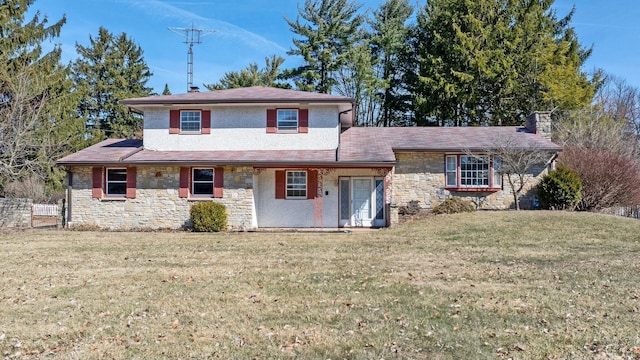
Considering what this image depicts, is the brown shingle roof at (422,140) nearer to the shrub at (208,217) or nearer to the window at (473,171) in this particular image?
the window at (473,171)

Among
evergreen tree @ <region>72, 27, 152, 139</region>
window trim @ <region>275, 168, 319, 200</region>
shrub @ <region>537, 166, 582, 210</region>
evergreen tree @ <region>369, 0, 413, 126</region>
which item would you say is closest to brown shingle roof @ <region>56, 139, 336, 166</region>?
window trim @ <region>275, 168, 319, 200</region>

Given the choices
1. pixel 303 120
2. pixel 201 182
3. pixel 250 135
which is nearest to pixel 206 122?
pixel 250 135

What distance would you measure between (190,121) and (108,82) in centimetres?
2621

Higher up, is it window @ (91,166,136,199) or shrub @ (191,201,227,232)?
window @ (91,166,136,199)

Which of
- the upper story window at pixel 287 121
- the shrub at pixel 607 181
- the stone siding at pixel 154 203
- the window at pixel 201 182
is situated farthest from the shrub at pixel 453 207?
the window at pixel 201 182

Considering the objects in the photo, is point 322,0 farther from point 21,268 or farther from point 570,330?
point 570,330

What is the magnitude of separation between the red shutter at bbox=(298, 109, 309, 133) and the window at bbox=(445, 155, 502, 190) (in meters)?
6.11

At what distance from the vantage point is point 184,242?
1439 centimetres

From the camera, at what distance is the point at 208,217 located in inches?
700

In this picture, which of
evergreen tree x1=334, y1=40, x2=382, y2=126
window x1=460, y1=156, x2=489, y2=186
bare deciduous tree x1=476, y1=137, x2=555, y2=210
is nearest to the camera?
bare deciduous tree x1=476, y1=137, x2=555, y2=210

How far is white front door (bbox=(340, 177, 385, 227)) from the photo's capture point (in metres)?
19.2

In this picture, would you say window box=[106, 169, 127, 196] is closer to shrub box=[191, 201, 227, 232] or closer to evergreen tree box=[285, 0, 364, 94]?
shrub box=[191, 201, 227, 232]

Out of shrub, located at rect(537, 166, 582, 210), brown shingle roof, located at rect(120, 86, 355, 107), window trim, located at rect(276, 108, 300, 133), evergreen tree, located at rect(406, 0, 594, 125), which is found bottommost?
shrub, located at rect(537, 166, 582, 210)

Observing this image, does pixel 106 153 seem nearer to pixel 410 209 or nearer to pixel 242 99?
pixel 242 99
